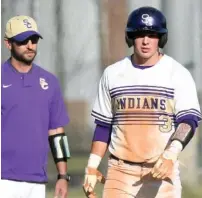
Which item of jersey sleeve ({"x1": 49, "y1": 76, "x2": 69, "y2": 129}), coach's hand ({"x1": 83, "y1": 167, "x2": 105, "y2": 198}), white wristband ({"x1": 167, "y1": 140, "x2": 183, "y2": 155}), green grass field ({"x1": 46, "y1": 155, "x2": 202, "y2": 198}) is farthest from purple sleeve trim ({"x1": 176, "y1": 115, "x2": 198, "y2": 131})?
green grass field ({"x1": 46, "y1": 155, "x2": 202, "y2": 198})

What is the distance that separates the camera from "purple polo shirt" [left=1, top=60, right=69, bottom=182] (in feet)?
19.7

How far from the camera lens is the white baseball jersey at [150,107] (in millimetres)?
5676

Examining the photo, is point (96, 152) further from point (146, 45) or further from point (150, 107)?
point (146, 45)

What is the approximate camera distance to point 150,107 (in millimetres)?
5684

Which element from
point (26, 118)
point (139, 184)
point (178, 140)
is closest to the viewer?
point (178, 140)

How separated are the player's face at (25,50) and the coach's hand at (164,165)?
1051 mm

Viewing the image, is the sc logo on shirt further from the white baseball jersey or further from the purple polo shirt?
the white baseball jersey

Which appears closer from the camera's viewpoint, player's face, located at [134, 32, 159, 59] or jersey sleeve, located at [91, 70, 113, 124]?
player's face, located at [134, 32, 159, 59]

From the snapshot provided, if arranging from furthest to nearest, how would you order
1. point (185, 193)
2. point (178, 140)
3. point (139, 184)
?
point (185, 193), point (139, 184), point (178, 140)

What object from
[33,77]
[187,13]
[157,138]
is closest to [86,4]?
[187,13]

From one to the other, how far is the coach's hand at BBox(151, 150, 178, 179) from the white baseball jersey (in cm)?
16

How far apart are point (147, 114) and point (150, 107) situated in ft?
0.13

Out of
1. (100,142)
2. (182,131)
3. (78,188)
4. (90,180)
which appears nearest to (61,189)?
(90,180)

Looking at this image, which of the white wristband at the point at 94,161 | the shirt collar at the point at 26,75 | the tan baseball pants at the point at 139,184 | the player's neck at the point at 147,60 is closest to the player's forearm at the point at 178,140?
the tan baseball pants at the point at 139,184
